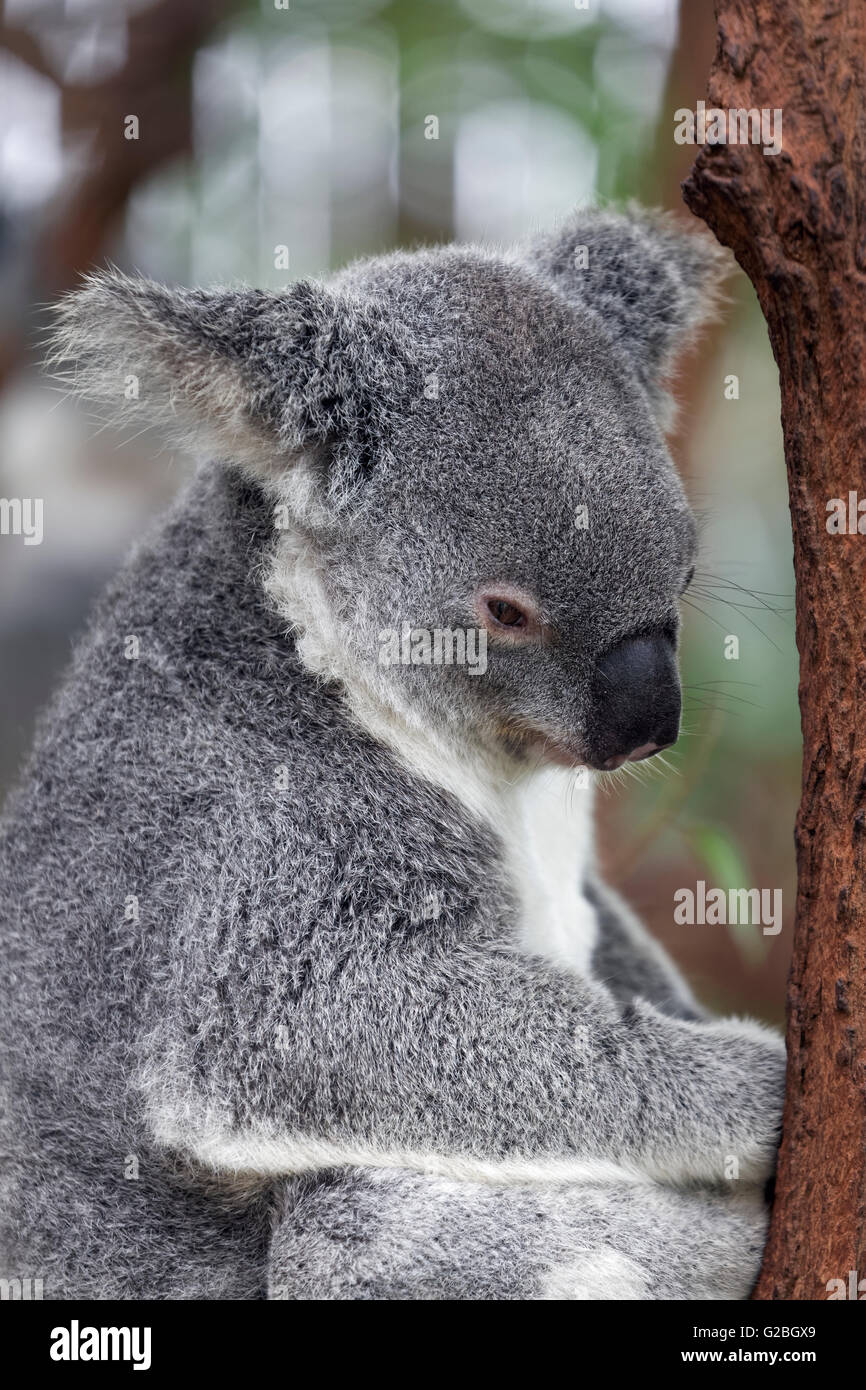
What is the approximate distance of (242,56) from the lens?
22.5 ft

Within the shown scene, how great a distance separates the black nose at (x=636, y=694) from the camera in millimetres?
2684

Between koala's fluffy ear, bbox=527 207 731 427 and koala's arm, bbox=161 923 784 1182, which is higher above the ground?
koala's fluffy ear, bbox=527 207 731 427

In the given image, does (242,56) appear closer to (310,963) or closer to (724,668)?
(724,668)

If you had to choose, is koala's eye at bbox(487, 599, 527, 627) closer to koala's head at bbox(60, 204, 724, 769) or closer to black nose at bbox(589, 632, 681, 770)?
koala's head at bbox(60, 204, 724, 769)

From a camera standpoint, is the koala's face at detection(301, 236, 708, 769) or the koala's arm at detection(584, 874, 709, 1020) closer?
the koala's face at detection(301, 236, 708, 769)

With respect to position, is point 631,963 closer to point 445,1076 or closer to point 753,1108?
point 753,1108

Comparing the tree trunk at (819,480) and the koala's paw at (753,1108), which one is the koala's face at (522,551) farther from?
the koala's paw at (753,1108)

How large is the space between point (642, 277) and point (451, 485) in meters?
1.01

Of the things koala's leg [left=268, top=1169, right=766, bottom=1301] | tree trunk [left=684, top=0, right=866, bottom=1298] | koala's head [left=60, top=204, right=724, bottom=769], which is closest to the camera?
tree trunk [left=684, top=0, right=866, bottom=1298]

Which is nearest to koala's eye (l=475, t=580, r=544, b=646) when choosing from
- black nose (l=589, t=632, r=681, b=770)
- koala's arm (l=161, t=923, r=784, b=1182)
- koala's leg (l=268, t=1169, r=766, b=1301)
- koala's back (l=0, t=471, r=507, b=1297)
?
black nose (l=589, t=632, r=681, b=770)

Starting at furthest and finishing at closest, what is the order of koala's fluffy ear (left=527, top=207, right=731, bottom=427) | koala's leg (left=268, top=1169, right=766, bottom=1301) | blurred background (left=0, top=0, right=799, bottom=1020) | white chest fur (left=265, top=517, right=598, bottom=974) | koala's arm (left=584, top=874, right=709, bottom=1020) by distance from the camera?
blurred background (left=0, top=0, right=799, bottom=1020)
koala's arm (left=584, top=874, right=709, bottom=1020)
koala's fluffy ear (left=527, top=207, right=731, bottom=427)
white chest fur (left=265, top=517, right=598, bottom=974)
koala's leg (left=268, top=1169, right=766, bottom=1301)

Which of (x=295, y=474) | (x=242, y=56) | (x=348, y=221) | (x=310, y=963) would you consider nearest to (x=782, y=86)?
(x=295, y=474)

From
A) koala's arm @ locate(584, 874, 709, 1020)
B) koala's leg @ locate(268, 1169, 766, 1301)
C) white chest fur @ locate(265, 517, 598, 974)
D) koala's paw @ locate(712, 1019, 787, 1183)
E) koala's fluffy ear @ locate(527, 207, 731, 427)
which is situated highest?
koala's fluffy ear @ locate(527, 207, 731, 427)

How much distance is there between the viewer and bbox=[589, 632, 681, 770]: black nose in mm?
2684
